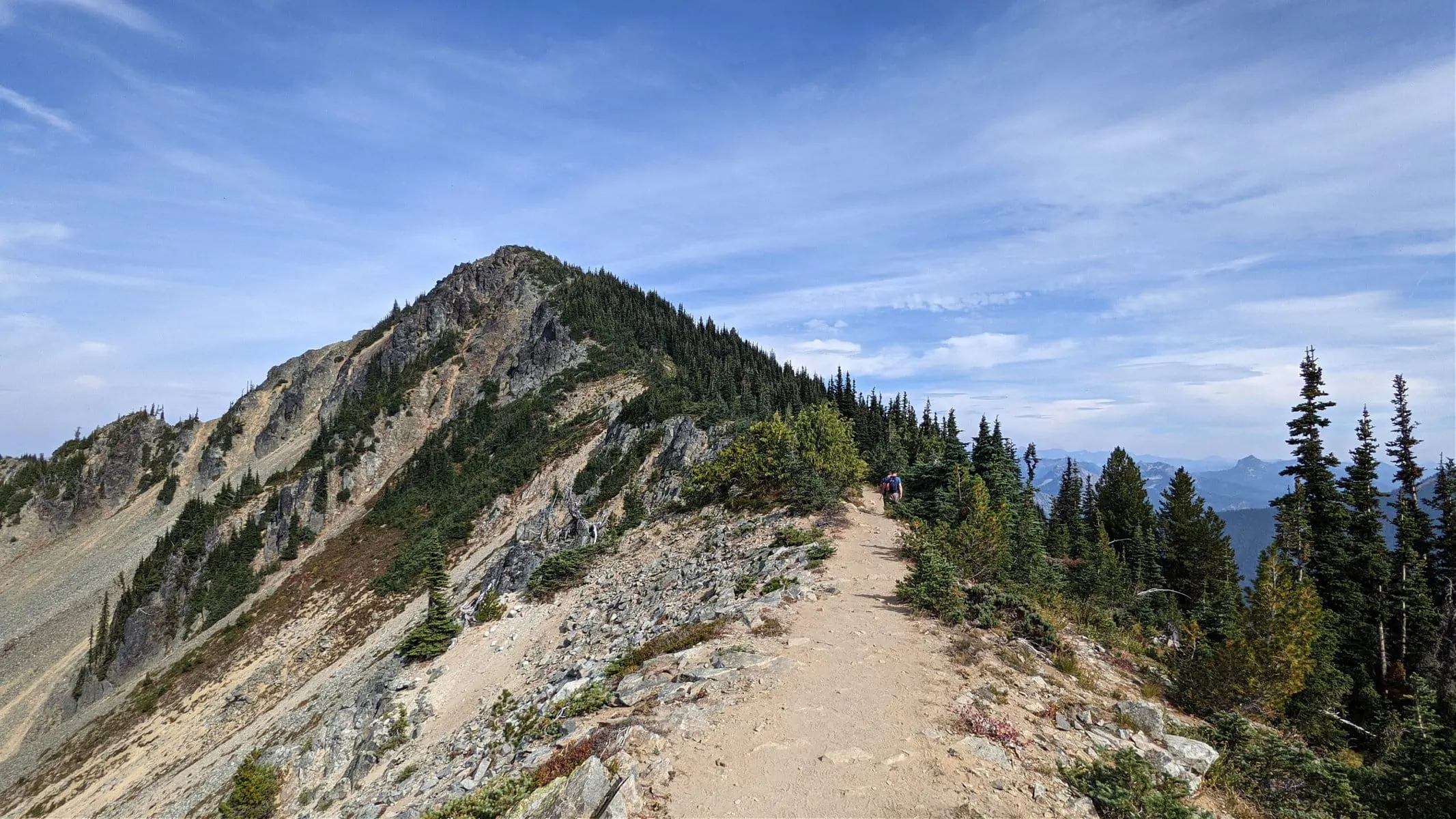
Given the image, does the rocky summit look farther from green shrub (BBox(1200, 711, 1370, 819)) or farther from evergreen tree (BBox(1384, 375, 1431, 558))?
evergreen tree (BBox(1384, 375, 1431, 558))

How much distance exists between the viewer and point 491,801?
9719 mm

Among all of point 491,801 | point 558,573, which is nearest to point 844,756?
point 491,801

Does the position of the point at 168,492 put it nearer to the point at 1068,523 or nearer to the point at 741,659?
the point at 741,659

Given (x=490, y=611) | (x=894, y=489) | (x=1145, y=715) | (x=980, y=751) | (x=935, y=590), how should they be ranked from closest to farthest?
1. (x=980, y=751)
2. (x=1145, y=715)
3. (x=935, y=590)
4. (x=490, y=611)
5. (x=894, y=489)

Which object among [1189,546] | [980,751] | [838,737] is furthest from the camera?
[1189,546]

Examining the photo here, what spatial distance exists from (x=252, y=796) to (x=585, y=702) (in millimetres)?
18159

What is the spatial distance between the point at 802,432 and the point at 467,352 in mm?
98222

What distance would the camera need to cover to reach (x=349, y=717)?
2372 centimetres

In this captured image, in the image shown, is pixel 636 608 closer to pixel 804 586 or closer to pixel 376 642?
pixel 804 586

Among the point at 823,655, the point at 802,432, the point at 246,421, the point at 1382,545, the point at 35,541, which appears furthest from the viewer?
the point at 246,421

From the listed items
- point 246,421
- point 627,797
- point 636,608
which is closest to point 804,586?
point 636,608

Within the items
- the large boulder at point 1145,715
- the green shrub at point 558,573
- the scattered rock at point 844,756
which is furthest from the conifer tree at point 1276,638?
the green shrub at point 558,573

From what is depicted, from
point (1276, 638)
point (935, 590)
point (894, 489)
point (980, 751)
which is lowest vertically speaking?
point (980, 751)

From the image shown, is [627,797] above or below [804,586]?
below
